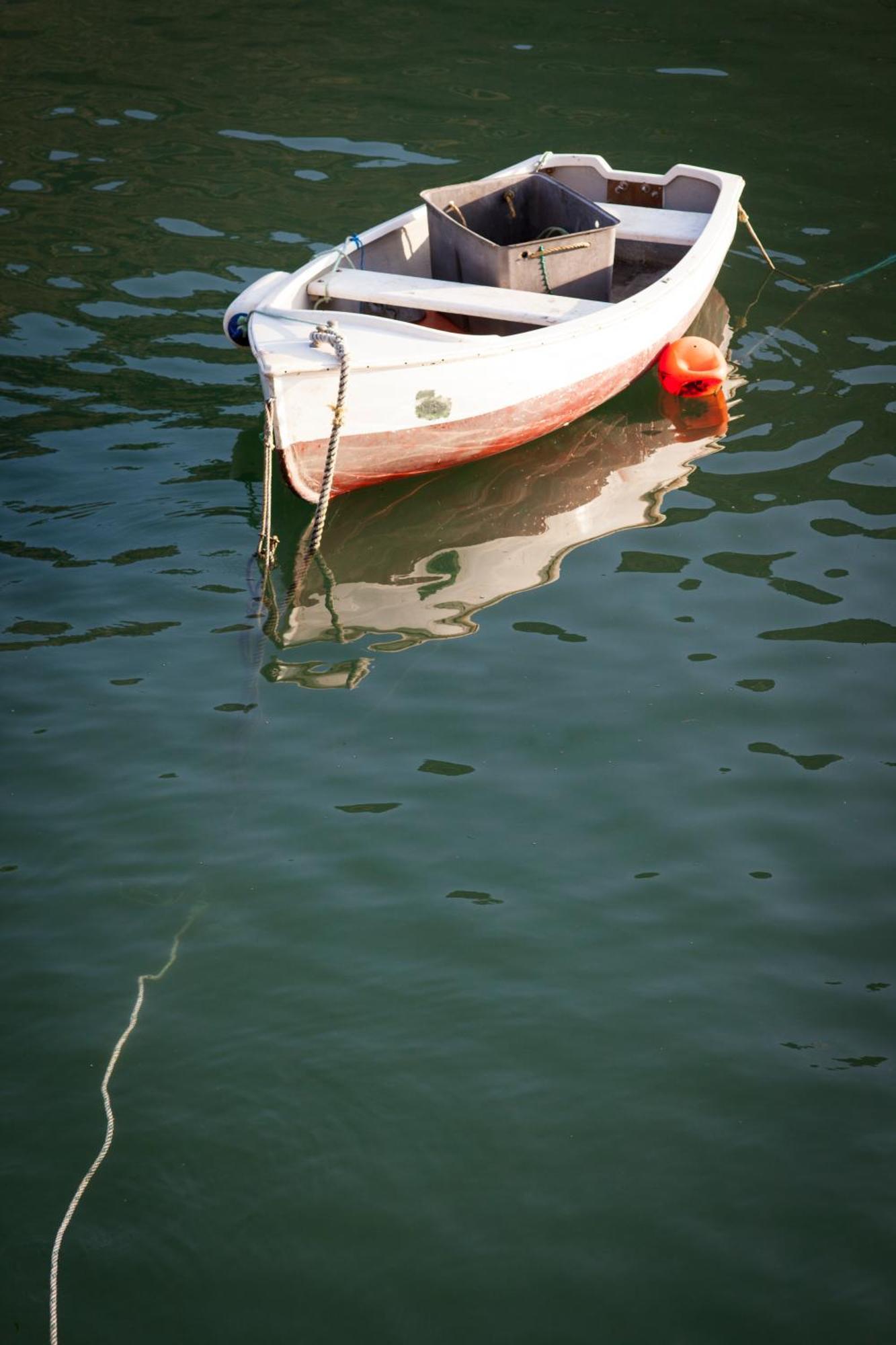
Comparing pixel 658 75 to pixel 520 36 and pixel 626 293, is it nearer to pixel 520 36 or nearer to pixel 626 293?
pixel 520 36

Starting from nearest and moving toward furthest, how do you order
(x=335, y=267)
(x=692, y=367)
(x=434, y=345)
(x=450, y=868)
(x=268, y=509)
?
1. (x=450, y=868)
2. (x=268, y=509)
3. (x=434, y=345)
4. (x=335, y=267)
5. (x=692, y=367)

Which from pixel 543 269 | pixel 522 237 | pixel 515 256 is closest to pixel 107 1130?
pixel 515 256

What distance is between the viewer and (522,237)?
340 inches

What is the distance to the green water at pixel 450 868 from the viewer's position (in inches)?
138

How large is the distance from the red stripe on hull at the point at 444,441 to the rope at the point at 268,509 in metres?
0.13

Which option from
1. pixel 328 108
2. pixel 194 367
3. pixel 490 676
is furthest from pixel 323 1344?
pixel 328 108

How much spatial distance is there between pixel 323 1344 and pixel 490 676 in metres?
3.14

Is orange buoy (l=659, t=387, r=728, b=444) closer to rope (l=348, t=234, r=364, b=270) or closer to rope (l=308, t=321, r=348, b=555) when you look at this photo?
rope (l=348, t=234, r=364, b=270)

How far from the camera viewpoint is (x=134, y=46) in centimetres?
1445

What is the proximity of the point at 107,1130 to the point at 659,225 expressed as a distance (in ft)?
24.2

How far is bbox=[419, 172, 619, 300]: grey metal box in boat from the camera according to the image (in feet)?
24.9

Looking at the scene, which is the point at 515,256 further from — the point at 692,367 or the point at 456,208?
the point at 692,367

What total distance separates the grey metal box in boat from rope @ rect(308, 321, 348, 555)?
1601 millimetres

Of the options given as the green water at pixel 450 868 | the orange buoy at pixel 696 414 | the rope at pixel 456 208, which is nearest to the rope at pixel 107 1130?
the green water at pixel 450 868
